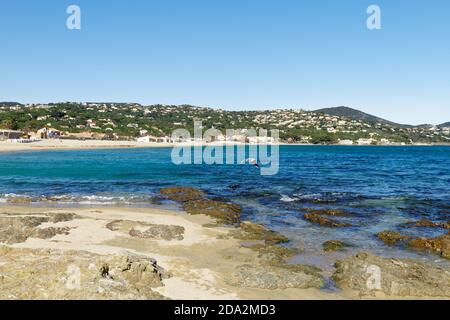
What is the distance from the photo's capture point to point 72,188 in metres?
31.0

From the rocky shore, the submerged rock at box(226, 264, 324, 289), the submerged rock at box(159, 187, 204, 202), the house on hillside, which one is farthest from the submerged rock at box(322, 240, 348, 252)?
the house on hillside

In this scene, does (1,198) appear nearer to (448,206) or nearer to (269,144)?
(448,206)

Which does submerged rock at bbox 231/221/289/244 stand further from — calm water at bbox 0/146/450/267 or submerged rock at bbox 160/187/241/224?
submerged rock at bbox 160/187/241/224

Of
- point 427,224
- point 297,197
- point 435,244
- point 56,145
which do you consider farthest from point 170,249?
point 56,145

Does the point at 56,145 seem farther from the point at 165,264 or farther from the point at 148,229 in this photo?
the point at 165,264

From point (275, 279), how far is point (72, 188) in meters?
24.2

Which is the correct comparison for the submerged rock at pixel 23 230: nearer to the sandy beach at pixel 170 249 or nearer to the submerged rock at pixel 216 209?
the sandy beach at pixel 170 249

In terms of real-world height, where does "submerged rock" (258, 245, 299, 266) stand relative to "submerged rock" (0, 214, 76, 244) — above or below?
below

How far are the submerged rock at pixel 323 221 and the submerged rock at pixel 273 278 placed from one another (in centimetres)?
786

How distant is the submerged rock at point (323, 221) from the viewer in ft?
63.0

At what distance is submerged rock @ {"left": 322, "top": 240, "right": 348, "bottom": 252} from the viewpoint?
14970 millimetres

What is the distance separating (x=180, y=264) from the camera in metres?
12.3

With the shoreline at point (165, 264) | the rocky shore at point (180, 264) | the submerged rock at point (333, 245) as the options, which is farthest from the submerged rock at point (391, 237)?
the shoreline at point (165, 264)

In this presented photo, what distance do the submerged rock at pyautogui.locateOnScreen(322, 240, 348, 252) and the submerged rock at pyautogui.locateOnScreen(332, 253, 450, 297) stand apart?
2.54m
